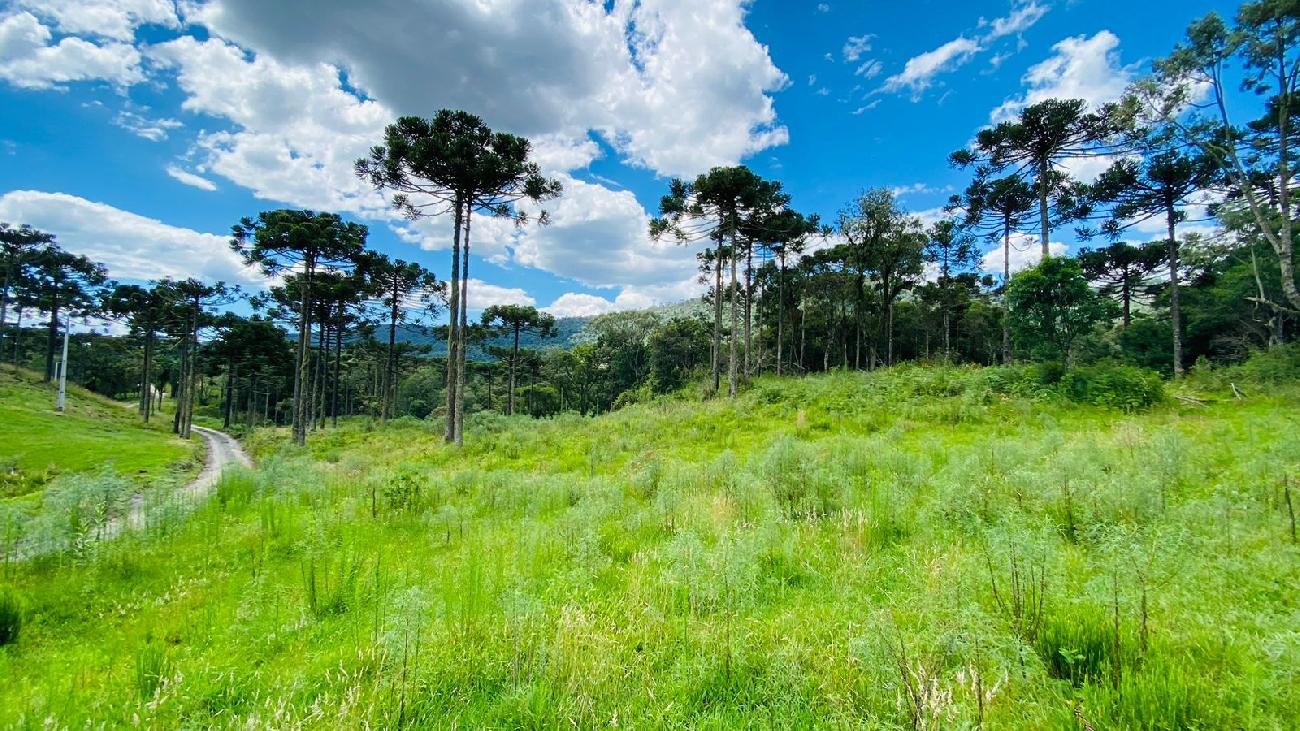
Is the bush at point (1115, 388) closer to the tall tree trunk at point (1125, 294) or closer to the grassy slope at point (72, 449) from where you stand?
the grassy slope at point (72, 449)

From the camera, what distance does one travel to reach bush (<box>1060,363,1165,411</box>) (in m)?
11.8

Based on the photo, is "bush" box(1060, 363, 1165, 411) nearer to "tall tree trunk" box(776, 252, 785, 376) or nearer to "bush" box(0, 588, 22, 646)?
"bush" box(0, 588, 22, 646)

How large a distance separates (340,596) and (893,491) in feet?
20.5

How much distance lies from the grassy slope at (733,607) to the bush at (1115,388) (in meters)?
5.44

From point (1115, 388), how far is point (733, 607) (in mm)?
15188

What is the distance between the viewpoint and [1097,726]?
2062 millimetres

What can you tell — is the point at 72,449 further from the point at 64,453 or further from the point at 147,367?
the point at 147,367

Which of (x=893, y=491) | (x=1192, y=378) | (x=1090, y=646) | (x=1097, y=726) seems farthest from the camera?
(x=1192, y=378)

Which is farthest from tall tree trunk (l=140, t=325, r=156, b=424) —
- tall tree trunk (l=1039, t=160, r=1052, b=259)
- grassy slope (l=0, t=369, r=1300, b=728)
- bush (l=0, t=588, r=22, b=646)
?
tall tree trunk (l=1039, t=160, r=1052, b=259)

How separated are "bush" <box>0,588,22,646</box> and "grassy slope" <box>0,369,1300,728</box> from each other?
114mm

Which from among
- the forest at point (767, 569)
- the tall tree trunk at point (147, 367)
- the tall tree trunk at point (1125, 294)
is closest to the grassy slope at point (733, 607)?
the forest at point (767, 569)

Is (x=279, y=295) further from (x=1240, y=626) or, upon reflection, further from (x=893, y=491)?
(x=1240, y=626)

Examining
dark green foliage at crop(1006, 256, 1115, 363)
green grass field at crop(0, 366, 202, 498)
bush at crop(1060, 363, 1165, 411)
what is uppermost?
dark green foliage at crop(1006, 256, 1115, 363)

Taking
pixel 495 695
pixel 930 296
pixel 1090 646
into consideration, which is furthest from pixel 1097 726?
pixel 930 296
